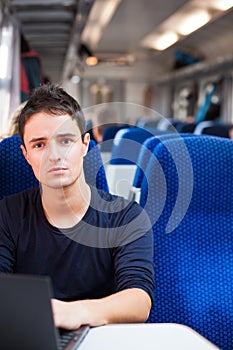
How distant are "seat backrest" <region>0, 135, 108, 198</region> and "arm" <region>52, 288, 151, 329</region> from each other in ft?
1.64

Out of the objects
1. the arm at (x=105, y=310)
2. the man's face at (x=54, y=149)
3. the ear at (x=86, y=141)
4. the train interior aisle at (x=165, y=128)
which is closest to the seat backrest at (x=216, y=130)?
the train interior aisle at (x=165, y=128)

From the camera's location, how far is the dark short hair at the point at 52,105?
1.75 meters

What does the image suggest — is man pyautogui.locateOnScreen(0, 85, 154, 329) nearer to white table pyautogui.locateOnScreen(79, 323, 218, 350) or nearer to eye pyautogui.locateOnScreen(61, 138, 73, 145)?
eye pyautogui.locateOnScreen(61, 138, 73, 145)

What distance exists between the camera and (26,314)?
3.38 feet

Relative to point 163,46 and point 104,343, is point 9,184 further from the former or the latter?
point 163,46

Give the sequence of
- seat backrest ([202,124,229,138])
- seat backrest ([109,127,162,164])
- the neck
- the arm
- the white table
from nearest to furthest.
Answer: the white table < the arm < the neck < seat backrest ([109,127,162,164]) < seat backrest ([202,124,229,138])

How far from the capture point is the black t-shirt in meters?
1.78

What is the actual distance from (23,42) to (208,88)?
33.2 ft

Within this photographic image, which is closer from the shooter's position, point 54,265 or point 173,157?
point 54,265

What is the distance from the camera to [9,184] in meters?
2.09

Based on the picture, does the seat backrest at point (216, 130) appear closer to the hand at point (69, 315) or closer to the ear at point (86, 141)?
the ear at point (86, 141)

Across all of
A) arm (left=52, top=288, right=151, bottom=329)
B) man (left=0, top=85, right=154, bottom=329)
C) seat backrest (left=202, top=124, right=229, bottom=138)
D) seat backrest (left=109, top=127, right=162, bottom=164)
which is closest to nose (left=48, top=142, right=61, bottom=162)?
man (left=0, top=85, right=154, bottom=329)

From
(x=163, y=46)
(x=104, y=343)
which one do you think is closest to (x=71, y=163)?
(x=104, y=343)

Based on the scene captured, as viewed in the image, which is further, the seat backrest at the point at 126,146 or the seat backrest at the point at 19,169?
the seat backrest at the point at 126,146
